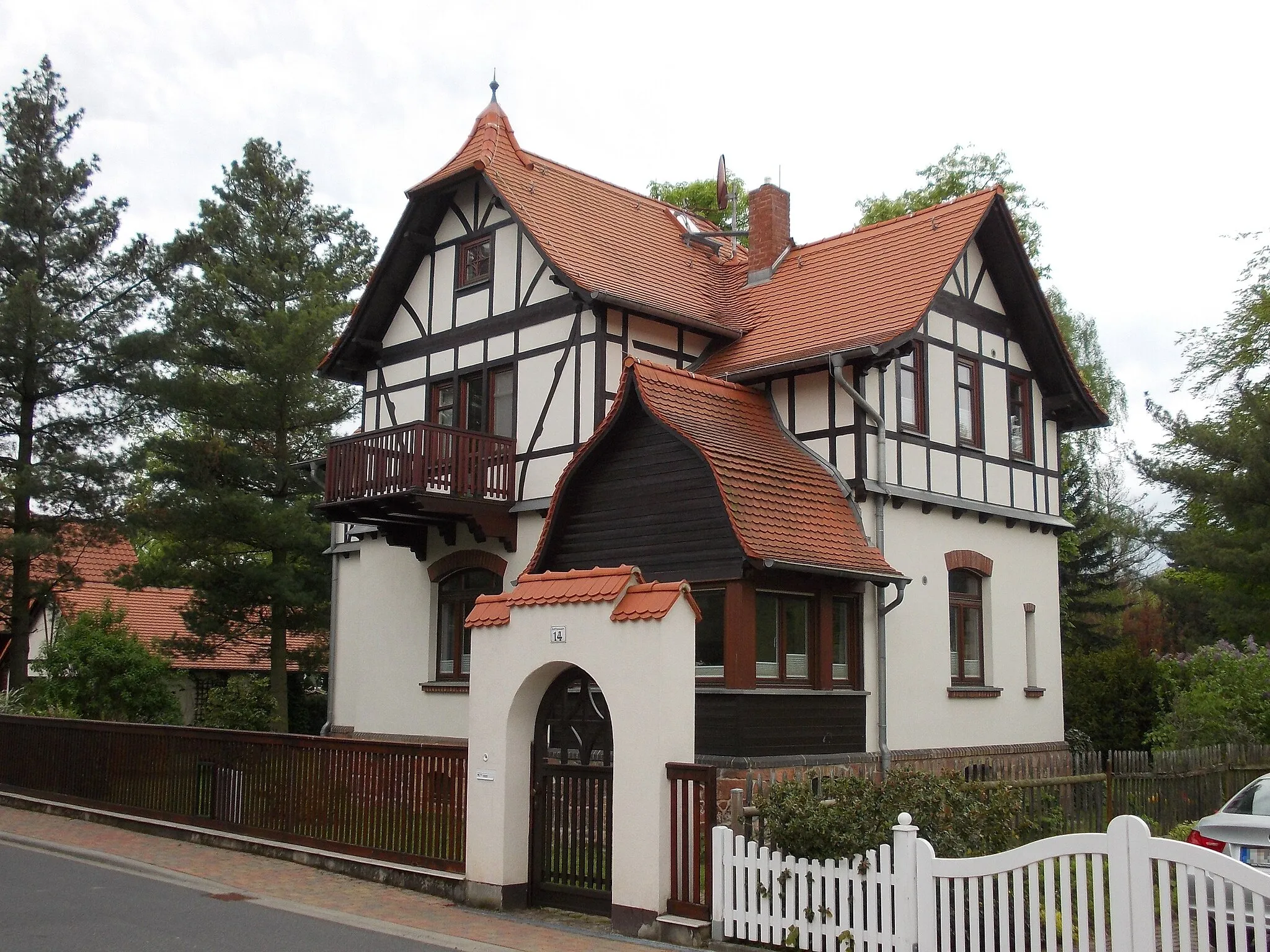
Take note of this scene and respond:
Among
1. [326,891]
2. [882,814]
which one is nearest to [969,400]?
[882,814]

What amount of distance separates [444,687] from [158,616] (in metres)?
20.1

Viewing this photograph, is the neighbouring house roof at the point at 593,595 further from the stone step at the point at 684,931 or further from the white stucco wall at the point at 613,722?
the stone step at the point at 684,931

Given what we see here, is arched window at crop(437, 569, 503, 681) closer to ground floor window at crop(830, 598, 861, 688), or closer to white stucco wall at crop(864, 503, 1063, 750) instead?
ground floor window at crop(830, 598, 861, 688)

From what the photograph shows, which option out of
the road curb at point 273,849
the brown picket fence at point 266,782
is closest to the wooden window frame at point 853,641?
the brown picket fence at point 266,782

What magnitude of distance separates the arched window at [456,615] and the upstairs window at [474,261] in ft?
15.2

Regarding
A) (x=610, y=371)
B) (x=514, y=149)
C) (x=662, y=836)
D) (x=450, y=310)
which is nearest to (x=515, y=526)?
(x=610, y=371)

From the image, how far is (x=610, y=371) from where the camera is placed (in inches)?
730

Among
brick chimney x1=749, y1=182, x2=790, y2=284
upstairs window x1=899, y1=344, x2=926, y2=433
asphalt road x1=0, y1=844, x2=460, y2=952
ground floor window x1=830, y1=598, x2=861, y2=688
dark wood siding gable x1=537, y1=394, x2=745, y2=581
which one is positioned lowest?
asphalt road x1=0, y1=844, x2=460, y2=952

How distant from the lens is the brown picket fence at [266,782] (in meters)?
12.5

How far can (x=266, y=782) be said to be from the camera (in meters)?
14.7

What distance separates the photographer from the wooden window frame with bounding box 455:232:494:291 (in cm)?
2050

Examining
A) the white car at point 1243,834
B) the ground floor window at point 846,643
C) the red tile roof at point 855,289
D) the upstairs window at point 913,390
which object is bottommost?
the white car at point 1243,834

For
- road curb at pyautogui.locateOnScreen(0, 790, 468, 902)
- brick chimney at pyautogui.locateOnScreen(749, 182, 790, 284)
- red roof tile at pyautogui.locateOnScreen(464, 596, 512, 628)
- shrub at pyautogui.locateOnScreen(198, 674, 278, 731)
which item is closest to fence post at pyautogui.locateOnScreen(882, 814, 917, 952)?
red roof tile at pyautogui.locateOnScreen(464, 596, 512, 628)

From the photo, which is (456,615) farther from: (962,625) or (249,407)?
(249,407)
